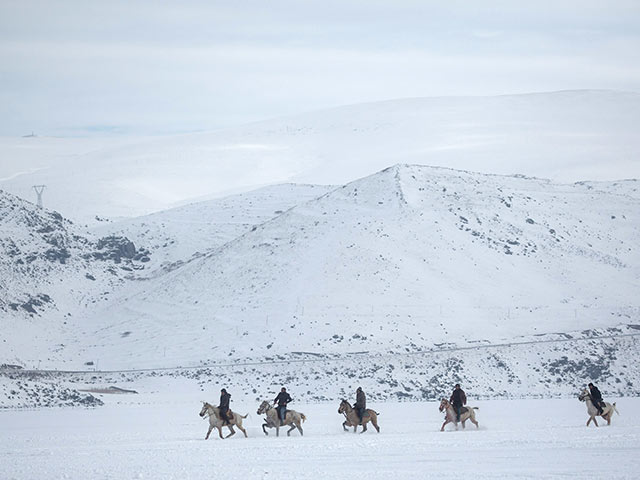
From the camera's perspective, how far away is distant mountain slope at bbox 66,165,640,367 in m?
60.2

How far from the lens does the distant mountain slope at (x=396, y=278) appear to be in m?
60.2

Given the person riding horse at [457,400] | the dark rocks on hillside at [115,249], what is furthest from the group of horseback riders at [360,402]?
the dark rocks on hillside at [115,249]

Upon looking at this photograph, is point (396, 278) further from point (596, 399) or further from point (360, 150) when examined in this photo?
point (360, 150)

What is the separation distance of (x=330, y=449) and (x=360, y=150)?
13246 centimetres

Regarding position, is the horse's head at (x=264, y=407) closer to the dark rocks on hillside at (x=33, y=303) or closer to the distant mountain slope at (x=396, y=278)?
the distant mountain slope at (x=396, y=278)

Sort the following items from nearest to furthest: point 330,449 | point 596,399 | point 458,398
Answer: point 330,449
point 596,399
point 458,398

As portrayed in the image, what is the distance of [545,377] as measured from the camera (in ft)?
174

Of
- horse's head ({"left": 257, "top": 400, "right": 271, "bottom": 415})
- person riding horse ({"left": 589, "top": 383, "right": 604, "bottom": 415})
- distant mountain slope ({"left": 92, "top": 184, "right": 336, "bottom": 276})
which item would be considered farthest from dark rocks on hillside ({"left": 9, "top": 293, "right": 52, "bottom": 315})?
person riding horse ({"left": 589, "top": 383, "right": 604, "bottom": 415})

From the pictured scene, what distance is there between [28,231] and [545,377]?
1829 inches

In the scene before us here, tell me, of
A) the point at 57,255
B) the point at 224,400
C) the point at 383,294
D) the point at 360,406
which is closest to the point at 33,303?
the point at 57,255

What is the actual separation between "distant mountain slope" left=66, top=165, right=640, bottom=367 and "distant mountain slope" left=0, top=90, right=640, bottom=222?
3578 cm

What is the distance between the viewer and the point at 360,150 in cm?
15788

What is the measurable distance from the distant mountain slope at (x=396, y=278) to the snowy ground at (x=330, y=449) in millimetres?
21300

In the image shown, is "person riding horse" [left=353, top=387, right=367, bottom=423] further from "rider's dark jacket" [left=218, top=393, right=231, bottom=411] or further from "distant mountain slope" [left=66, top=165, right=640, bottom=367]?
"distant mountain slope" [left=66, top=165, right=640, bottom=367]
